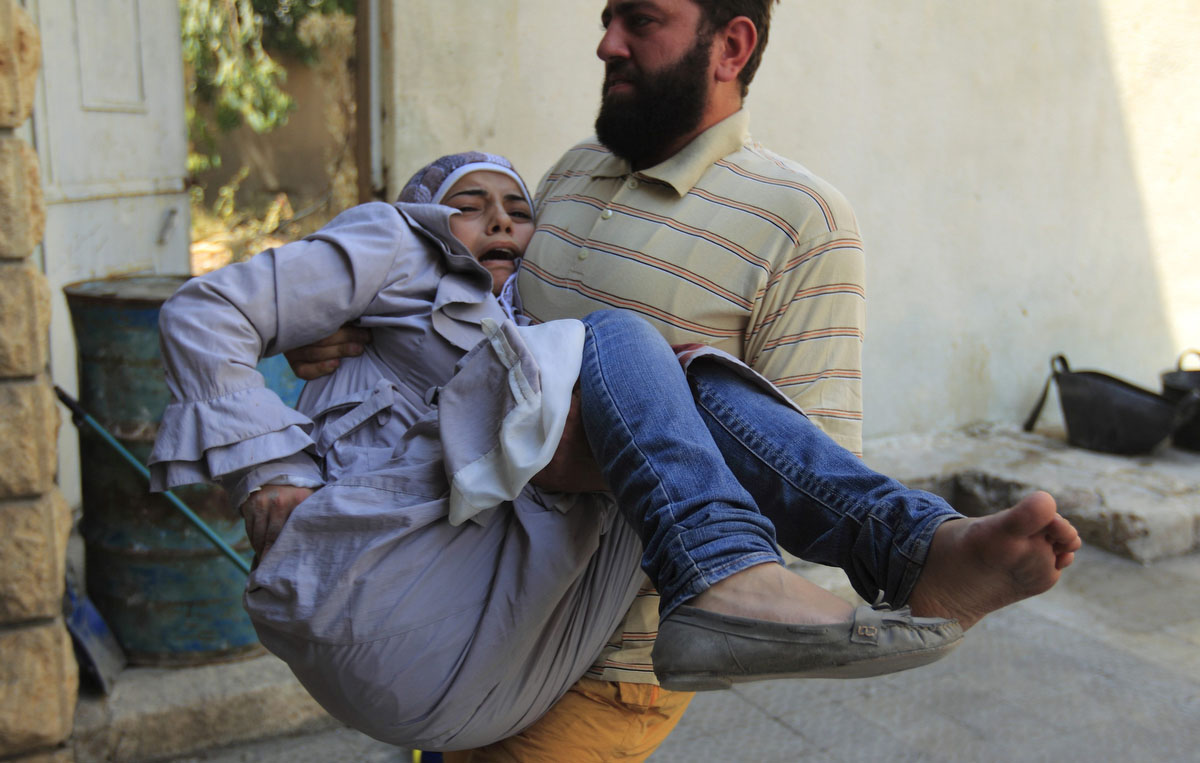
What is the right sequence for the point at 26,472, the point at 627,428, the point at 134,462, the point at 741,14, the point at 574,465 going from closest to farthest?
the point at 627,428 → the point at 574,465 → the point at 741,14 → the point at 26,472 → the point at 134,462

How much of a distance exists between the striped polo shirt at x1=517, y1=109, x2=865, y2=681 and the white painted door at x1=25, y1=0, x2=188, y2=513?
222 centimetres

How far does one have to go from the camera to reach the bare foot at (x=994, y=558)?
1.20 meters

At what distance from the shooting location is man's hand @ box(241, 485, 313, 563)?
1494mm

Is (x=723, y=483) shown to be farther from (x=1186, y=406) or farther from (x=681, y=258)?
(x=1186, y=406)

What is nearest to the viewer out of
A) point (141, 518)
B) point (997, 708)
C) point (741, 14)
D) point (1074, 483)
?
point (741, 14)

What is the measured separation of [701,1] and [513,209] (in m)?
0.60

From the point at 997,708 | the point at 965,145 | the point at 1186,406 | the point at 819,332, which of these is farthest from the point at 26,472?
the point at 1186,406

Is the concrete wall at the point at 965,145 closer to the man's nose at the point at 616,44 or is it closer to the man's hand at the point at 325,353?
the man's nose at the point at 616,44

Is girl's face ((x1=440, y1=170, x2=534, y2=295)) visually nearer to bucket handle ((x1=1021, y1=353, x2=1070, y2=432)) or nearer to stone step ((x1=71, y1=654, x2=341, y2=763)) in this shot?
stone step ((x1=71, y1=654, x2=341, y2=763))

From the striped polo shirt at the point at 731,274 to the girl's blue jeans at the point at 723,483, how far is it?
1.24 feet

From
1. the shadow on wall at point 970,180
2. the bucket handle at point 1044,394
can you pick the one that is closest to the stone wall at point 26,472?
the shadow on wall at point 970,180

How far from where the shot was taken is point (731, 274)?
6.14 ft

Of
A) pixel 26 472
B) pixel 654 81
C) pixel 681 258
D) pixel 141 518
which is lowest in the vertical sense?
pixel 141 518

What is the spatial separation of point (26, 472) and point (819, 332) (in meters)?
1.98
